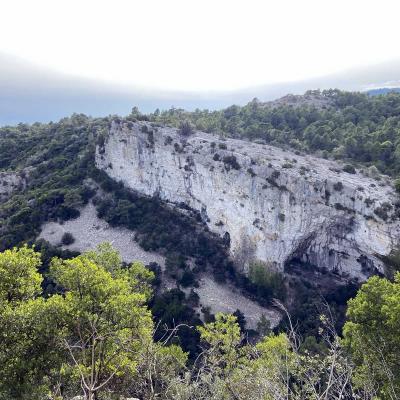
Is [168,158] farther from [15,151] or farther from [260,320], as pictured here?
[15,151]

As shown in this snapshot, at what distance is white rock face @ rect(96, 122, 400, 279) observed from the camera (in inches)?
1438

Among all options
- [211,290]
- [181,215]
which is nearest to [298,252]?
[211,290]

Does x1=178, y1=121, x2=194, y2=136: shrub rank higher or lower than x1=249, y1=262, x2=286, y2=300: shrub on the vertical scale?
higher

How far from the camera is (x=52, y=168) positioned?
6184cm

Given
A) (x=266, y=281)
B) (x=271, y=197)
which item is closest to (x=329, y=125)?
(x=271, y=197)

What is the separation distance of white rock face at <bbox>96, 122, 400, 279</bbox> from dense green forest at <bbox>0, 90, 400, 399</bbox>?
8.75 feet

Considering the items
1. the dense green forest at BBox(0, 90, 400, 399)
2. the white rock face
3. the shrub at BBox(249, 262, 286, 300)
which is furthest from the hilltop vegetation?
the shrub at BBox(249, 262, 286, 300)

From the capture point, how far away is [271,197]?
136ft

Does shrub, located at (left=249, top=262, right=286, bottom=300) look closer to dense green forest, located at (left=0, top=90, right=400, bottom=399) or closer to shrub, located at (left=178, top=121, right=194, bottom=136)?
dense green forest, located at (left=0, top=90, right=400, bottom=399)

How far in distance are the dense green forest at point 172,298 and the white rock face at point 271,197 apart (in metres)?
2.67

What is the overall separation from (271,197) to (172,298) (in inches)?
639

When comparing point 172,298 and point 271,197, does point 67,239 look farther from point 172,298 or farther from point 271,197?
point 271,197

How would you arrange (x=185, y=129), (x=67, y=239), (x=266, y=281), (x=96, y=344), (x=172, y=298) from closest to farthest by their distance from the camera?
(x=96, y=344), (x=172, y=298), (x=266, y=281), (x=67, y=239), (x=185, y=129)

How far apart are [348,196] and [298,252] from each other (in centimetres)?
873
